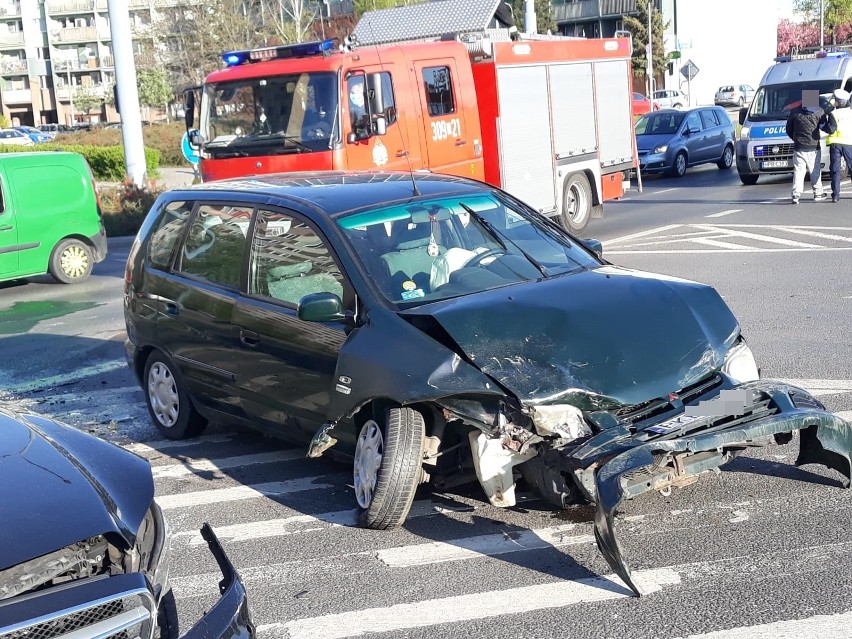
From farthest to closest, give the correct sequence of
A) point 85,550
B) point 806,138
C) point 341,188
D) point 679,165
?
point 679,165 → point 806,138 → point 341,188 → point 85,550

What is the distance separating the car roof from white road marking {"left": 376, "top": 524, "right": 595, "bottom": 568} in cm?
193

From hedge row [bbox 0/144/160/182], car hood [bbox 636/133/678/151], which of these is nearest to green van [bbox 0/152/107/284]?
car hood [bbox 636/133/678/151]

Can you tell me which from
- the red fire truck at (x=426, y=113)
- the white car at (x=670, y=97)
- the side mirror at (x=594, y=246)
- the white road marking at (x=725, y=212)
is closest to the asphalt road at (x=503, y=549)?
the side mirror at (x=594, y=246)

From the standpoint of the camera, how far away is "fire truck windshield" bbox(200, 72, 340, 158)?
1225cm

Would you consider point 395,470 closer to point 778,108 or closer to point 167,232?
point 167,232

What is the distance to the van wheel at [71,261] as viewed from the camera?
14.6 m

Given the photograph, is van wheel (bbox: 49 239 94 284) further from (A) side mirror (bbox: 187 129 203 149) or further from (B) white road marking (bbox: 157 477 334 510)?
(B) white road marking (bbox: 157 477 334 510)

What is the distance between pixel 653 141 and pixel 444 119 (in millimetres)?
13408

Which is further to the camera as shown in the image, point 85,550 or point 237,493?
point 237,493

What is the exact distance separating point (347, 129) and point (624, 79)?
23.0ft

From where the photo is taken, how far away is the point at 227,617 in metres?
3.22

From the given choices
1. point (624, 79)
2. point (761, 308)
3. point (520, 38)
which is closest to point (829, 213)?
point (624, 79)

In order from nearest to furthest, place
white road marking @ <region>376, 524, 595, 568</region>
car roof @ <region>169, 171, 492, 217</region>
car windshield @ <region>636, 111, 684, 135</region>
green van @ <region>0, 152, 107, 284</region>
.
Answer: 1. white road marking @ <region>376, 524, 595, 568</region>
2. car roof @ <region>169, 171, 492, 217</region>
3. green van @ <region>0, 152, 107, 284</region>
4. car windshield @ <region>636, 111, 684, 135</region>

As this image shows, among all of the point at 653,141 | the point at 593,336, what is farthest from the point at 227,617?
the point at 653,141
